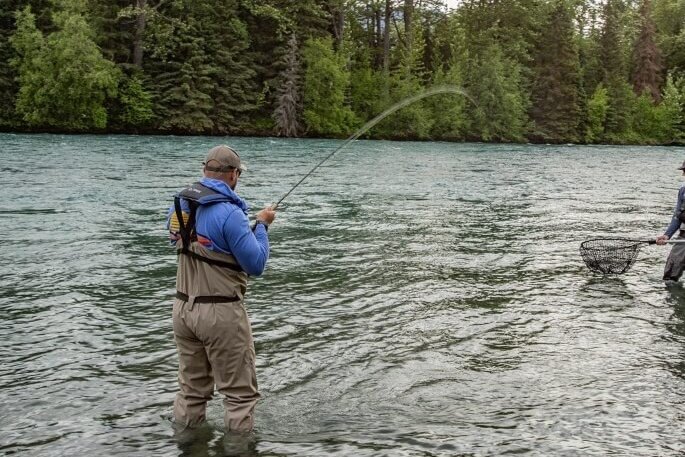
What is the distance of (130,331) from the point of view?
7.74 m

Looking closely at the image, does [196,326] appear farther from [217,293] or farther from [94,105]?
[94,105]

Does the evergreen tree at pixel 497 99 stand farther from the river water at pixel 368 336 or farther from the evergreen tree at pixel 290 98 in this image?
the river water at pixel 368 336

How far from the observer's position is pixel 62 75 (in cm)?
4753

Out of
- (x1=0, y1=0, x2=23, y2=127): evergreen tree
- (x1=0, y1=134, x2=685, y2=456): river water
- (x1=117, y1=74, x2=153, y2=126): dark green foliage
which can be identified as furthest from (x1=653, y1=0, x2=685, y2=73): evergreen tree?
(x1=0, y1=134, x2=685, y2=456): river water

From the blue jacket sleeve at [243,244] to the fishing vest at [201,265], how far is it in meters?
0.12

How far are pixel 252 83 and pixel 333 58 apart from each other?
6846mm

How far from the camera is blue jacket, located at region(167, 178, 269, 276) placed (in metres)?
4.64

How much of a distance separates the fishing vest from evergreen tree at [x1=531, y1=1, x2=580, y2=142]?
63.4m

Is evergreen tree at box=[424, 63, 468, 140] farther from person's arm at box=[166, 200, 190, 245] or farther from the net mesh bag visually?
person's arm at box=[166, 200, 190, 245]

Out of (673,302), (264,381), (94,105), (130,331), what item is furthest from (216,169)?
(94,105)

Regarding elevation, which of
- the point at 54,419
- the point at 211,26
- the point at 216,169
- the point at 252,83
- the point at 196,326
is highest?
the point at 211,26

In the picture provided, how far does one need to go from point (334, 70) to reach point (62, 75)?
787 inches

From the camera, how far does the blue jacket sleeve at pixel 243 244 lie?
15.2 ft

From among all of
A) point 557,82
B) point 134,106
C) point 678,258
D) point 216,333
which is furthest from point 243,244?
point 557,82
